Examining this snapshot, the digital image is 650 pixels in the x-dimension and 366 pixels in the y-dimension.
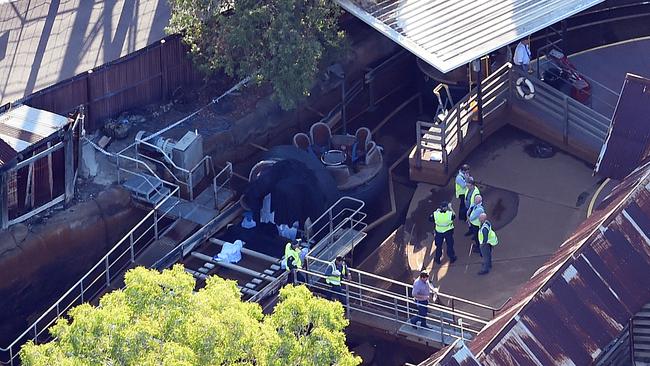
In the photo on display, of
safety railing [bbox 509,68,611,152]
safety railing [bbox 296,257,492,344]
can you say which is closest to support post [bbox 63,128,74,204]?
safety railing [bbox 296,257,492,344]

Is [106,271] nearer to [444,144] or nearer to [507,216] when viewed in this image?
[444,144]

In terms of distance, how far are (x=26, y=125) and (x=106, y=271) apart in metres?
3.75

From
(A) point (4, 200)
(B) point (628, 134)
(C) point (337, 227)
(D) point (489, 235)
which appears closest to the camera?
(D) point (489, 235)

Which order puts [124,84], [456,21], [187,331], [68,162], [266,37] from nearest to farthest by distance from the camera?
[187,331]
[68,162]
[456,21]
[266,37]
[124,84]

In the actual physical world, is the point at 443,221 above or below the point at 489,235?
above

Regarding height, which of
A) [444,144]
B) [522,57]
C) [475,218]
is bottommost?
[475,218]

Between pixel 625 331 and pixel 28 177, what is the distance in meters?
13.5

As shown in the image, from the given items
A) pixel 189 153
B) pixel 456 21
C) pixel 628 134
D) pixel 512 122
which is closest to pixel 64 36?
pixel 189 153

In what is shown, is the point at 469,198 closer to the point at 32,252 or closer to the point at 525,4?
the point at 525,4

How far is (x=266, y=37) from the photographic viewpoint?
130 feet

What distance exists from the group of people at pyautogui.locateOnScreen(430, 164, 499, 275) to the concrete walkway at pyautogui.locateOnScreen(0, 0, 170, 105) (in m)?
9.79

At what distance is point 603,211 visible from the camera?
33969 millimetres

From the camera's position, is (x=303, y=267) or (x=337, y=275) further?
(x=303, y=267)

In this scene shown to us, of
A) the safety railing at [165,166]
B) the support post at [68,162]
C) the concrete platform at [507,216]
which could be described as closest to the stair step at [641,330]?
the concrete platform at [507,216]
